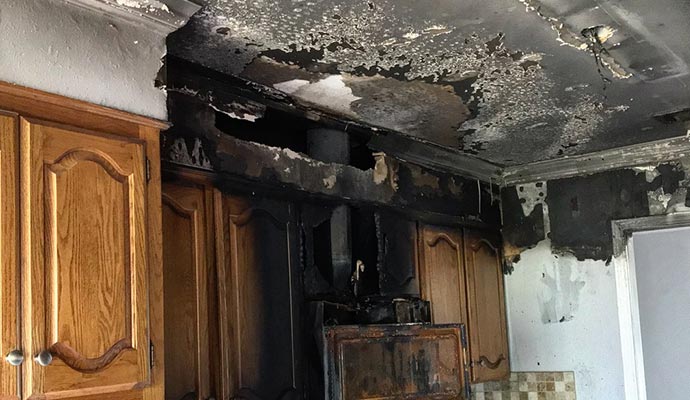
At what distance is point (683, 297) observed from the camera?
10.9 feet

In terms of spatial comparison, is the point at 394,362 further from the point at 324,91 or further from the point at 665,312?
the point at 665,312

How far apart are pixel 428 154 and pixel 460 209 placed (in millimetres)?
319

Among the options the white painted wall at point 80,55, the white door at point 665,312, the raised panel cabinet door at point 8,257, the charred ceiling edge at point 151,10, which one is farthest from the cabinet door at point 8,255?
the white door at point 665,312

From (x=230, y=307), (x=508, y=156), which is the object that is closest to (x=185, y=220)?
(x=230, y=307)

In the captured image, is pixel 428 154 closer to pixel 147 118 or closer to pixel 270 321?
pixel 270 321

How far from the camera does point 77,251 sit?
4.15 ft

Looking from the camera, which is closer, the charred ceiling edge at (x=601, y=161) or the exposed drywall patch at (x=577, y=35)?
the exposed drywall patch at (x=577, y=35)

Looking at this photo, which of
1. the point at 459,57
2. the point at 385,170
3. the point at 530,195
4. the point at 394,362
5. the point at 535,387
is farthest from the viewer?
the point at 530,195

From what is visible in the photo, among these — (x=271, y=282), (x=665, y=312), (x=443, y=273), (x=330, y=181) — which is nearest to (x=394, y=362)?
(x=271, y=282)

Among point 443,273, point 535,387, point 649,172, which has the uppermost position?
point 649,172

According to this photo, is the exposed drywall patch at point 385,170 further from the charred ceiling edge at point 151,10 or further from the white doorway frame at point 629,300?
the charred ceiling edge at point 151,10

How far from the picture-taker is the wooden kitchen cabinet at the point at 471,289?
2.82 metres

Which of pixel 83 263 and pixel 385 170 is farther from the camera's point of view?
pixel 385 170

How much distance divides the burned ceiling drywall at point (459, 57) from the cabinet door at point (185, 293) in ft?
1.24
